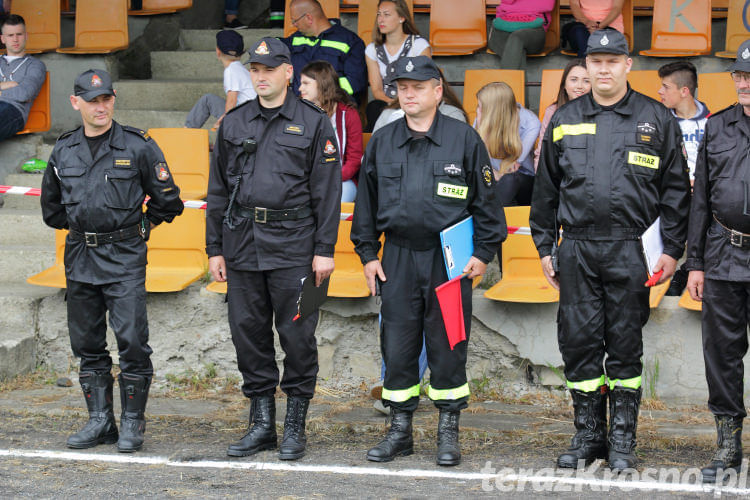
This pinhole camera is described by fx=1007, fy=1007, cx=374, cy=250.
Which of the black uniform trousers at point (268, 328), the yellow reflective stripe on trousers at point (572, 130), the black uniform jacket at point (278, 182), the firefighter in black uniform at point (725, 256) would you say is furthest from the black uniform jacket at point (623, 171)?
the black uniform trousers at point (268, 328)

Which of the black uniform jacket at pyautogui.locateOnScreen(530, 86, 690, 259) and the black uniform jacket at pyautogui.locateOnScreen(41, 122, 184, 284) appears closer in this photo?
the black uniform jacket at pyautogui.locateOnScreen(530, 86, 690, 259)

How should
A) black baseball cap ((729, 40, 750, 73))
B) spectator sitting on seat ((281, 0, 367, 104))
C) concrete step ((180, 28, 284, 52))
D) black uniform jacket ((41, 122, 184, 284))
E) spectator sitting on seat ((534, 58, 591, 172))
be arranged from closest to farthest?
black baseball cap ((729, 40, 750, 73))
black uniform jacket ((41, 122, 184, 284))
spectator sitting on seat ((534, 58, 591, 172))
spectator sitting on seat ((281, 0, 367, 104))
concrete step ((180, 28, 284, 52))

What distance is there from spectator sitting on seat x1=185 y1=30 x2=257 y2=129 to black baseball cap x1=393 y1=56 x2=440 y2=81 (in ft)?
11.7

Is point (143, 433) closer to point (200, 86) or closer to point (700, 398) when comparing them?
point (700, 398)

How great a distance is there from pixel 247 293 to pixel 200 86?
4.96m

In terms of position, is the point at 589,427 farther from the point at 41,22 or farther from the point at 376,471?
the point at 41,22

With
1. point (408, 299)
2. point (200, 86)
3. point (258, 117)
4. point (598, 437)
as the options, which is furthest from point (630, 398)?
point (200, 86)

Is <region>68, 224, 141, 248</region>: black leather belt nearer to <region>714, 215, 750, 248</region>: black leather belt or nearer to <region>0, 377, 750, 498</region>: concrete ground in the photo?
<region>0, 377, 750, 498</region>: concrete ground

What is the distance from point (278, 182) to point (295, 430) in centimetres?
129

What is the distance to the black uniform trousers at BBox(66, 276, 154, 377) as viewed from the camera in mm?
5324

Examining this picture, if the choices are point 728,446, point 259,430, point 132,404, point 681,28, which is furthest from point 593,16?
point 132,404

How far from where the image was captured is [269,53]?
5105 mm

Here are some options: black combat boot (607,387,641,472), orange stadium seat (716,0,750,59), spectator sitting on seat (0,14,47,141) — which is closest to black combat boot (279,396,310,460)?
black combat boot (607,387,641,472)

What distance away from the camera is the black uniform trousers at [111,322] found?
17.5 ft
